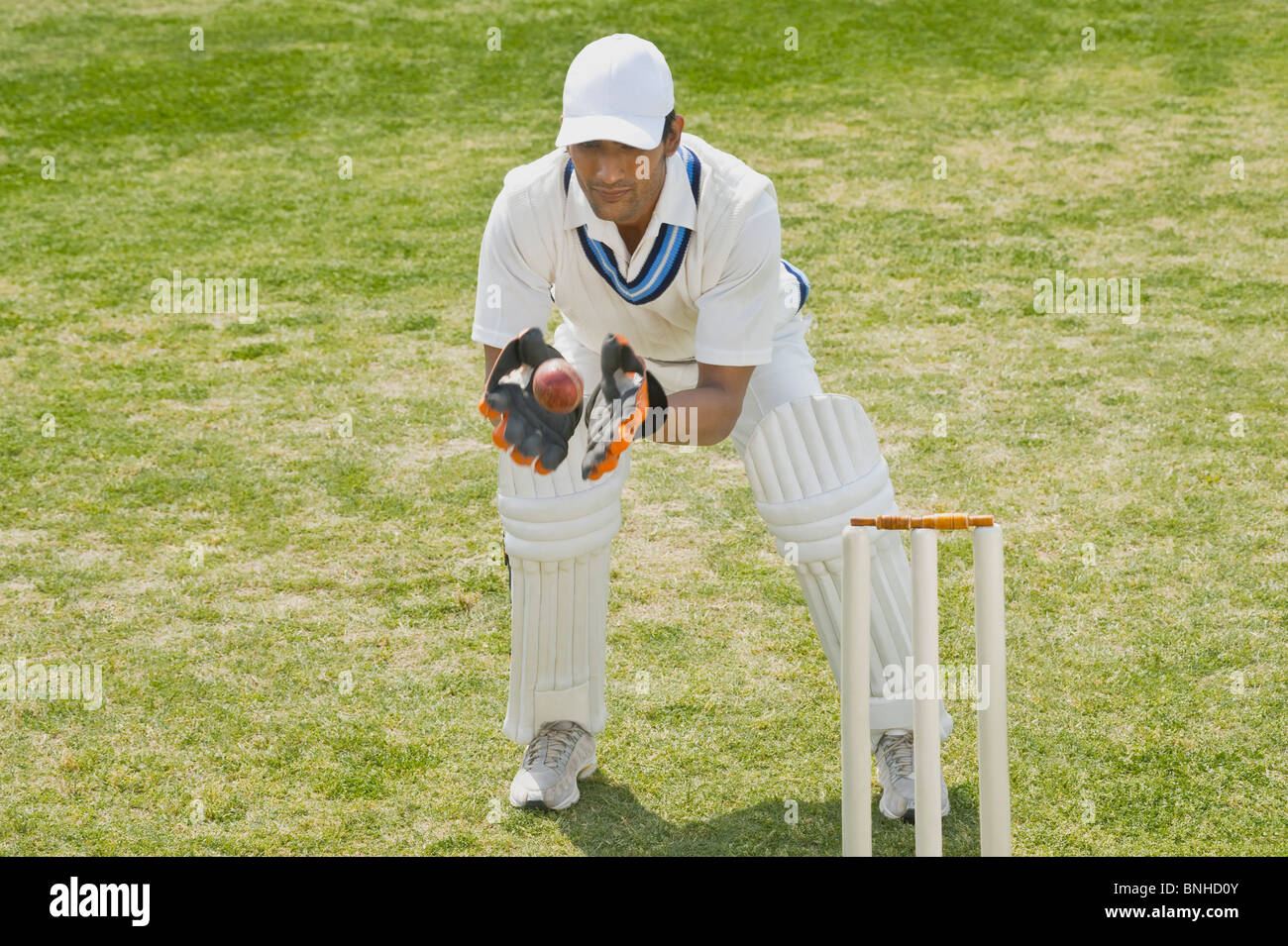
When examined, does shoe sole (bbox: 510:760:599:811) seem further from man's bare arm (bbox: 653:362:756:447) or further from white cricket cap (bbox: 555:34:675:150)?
white cricket cap (bbox: 555:34:675:150)

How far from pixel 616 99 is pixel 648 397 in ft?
1.75

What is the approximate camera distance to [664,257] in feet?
9.86

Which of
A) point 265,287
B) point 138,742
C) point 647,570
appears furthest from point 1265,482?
point 265,287

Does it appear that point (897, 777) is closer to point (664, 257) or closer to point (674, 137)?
point (664, 257)

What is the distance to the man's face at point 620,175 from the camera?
2.82m

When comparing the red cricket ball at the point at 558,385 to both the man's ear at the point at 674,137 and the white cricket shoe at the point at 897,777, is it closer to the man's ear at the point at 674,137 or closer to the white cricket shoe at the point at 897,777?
the man's ear at the point at 674,137

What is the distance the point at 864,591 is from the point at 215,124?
24.6 feet

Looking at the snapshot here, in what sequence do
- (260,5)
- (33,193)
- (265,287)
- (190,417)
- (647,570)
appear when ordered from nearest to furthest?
(647,570) → (190,417) → (265,287) → (33,193) → (260,5)

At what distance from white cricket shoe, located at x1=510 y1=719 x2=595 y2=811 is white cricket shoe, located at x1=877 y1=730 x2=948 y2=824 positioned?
0.61 m

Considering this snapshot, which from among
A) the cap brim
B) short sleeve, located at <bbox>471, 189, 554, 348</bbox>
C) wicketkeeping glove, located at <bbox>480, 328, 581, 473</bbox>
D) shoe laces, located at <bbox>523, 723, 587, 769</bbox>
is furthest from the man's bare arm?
shoe laces, located at <bbox>523, 723, 587, 769</bbox>

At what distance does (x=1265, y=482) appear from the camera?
455cm

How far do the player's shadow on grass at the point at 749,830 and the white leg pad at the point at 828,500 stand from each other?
0.66 feet

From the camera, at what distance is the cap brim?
2.76 metres

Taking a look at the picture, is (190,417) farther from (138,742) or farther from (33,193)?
(33,193)
